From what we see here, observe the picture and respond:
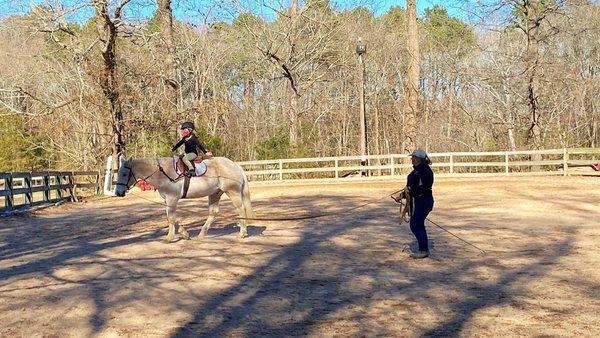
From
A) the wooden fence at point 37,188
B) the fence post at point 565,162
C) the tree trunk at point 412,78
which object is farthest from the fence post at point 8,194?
the fence post at point 565,162

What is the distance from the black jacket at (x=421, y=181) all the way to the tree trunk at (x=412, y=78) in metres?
20.7

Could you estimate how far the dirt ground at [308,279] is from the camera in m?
6.50

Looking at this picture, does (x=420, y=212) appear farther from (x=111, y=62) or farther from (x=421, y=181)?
(x=111, y=62)

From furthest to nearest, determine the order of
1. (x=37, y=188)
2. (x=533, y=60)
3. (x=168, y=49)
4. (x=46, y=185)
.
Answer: (x=168, y=49)
(x=533, y=60)
(x=46, y=185)
(x=37, y=188)

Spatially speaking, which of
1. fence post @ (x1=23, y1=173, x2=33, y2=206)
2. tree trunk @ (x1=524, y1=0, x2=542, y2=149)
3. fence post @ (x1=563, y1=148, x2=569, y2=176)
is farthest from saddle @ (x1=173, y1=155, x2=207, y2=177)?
tree trunk @ (x1=524, y1=0, x2=542, y2=149)

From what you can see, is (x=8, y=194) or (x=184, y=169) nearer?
(x=184, y=169)

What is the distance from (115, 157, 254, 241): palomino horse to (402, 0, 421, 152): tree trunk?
1890 cm

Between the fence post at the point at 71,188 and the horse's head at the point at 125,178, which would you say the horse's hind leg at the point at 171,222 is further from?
the fence post at the point at 71,188

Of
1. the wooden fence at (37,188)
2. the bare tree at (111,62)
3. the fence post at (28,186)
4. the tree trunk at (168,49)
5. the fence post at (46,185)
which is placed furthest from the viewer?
the tree trunk at (168,49)

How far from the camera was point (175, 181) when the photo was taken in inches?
475

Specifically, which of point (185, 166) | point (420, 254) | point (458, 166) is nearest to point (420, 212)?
point (420, 254)

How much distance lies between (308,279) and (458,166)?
24.2 meters

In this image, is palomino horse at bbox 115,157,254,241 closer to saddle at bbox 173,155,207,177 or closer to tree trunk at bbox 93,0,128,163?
saddle at bbox 173,155,207,177

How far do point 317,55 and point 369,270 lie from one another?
29.0 meters
